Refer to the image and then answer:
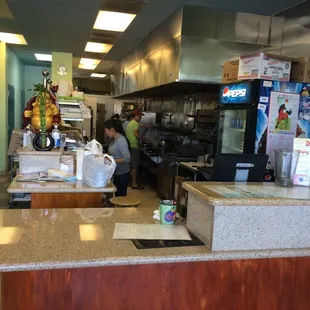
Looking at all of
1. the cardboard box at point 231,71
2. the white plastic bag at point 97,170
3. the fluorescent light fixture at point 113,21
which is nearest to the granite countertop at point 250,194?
the white plastic bag at point 97,170

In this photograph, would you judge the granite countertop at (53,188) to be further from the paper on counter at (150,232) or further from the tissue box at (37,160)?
the paper on counter at (150,232)

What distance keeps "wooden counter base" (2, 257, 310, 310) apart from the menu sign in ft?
1.59

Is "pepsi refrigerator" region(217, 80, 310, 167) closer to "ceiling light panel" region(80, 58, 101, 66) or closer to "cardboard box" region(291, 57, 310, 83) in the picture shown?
"cardboard box" region(291, 57, 310, 83)

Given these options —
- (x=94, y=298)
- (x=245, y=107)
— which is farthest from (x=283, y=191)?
(x=245, y=107)

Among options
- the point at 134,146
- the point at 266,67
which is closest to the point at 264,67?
the point at 266,67

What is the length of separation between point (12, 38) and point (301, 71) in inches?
243

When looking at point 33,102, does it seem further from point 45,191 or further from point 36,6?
point 36,6

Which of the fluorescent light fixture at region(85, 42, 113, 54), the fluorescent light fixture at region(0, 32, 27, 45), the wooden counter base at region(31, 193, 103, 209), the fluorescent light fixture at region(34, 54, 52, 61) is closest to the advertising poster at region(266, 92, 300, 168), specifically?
the wooden counter base at region(31, 193, 103, 209)

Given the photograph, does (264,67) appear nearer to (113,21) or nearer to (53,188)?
(53,188)

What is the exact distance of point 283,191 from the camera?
1899 mm

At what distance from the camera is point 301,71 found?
3477 mm

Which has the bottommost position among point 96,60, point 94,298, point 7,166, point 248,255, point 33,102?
point 7,166

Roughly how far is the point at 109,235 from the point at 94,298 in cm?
32

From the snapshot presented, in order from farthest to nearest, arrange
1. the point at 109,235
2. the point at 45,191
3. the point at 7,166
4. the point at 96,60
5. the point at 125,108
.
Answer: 1. the point at 125,108
2. the point at 96,60
3. the point at 7,166
4. the point at 45,191
5. the point at 109,235
